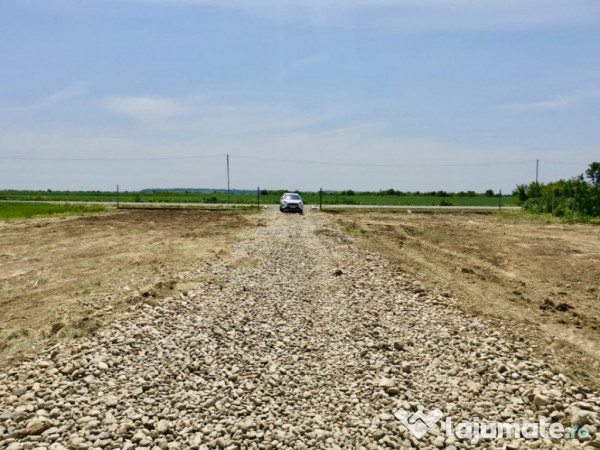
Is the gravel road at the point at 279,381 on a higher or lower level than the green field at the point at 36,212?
lower

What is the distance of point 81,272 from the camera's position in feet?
42.1

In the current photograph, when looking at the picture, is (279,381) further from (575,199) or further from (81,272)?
(575,199)

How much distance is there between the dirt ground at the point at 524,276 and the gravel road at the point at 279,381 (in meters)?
0.81

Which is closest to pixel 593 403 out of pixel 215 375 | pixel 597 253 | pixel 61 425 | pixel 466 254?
pixel 215 375

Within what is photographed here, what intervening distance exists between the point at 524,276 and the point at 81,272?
15783mm

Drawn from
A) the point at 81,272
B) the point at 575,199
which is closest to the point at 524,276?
the point at 81,272

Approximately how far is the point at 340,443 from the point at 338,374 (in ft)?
5.37

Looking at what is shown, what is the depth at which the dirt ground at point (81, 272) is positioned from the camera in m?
8.05

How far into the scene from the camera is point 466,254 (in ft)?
55.6

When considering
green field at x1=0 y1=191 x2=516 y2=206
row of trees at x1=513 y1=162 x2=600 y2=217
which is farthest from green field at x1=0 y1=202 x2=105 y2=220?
row of trees at x1=513 y1=162 x2=600 y2=217

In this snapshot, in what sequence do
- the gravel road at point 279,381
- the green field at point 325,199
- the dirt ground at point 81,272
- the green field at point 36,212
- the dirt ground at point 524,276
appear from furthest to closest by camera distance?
the green field at point 325,199 < the green field at point 36,212 < the dirt ground at point 81,272 < the dirt ground at point 524,276 < the gravel road at point 279,381

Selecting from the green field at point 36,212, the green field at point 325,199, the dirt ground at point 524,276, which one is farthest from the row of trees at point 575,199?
the green field at point 36,212

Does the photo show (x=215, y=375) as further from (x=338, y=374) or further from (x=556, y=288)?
(x=556, y=288)

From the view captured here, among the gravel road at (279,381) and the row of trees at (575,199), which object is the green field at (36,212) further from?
the row of trees at (575,199)
